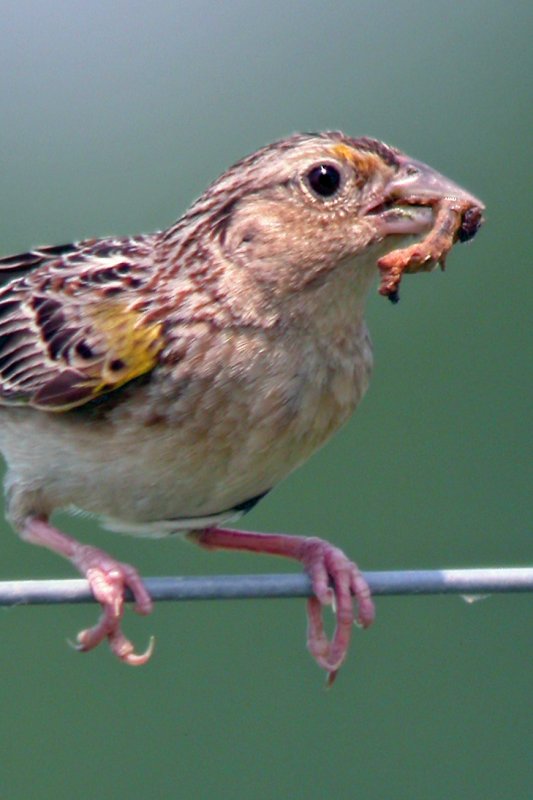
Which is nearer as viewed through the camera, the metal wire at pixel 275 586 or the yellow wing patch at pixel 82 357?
the metal wire at pixel 275 586

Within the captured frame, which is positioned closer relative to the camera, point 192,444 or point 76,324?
point 192,444

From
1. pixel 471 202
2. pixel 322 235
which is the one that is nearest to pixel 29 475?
pixel 322 235

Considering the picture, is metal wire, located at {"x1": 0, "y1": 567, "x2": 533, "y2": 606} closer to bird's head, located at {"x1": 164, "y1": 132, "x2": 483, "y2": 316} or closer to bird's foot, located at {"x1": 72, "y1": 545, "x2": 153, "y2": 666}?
bird's foot, located at {"x1": 72, "y1": 545, "x2": 153, "y2": 666}

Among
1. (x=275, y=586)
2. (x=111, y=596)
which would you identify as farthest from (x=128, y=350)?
(x=275, y=586)

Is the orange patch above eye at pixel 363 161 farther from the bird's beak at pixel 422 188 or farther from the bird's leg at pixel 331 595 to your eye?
the bird's leg at pixel 331 595

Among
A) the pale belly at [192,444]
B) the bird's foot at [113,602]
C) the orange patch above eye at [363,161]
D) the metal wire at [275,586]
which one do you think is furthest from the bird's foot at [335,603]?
the orange patch above eye at [363,161]

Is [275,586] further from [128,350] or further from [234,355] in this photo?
[128,350]

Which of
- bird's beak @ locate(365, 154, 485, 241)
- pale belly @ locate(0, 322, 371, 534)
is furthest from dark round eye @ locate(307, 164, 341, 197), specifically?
pale belly @ locate(0, 322, 371, 534)

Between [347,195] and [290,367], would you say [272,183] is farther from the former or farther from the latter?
[290,367]
